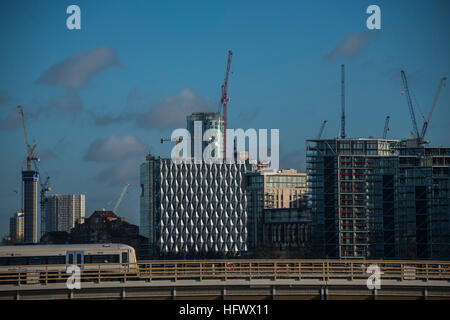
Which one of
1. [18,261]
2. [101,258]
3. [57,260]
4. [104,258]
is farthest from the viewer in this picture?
[104,258]

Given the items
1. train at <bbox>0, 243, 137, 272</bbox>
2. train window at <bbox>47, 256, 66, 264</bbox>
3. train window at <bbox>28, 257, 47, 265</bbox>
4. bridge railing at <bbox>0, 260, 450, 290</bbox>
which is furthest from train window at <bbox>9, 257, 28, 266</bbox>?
train window at <bbox>47, 256, 66, 264</bbox>

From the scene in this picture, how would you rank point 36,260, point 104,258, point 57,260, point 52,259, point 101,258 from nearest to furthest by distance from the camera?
point 36,260, point 52,259, point 57,260, point 101,258, point 104,258

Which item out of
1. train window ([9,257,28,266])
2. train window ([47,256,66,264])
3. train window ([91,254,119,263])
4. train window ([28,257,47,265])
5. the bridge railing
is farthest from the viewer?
train window ([91,254,119,263])

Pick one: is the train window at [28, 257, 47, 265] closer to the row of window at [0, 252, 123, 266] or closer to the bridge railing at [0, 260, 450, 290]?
the row of window at [0, 252, 123, 266]

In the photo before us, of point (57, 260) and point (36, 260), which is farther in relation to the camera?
point (57, 260)

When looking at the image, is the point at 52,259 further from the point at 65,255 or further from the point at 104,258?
the point at 104,258

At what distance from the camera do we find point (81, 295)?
70.3 m

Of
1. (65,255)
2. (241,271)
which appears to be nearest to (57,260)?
(65,255)

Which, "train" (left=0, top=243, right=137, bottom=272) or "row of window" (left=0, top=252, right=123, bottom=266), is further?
"train" (left=0, top=243, right=137, bottom=272)

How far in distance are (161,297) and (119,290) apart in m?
3.55

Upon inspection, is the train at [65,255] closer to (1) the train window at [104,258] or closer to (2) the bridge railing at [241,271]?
(1) the train window at [104,258]

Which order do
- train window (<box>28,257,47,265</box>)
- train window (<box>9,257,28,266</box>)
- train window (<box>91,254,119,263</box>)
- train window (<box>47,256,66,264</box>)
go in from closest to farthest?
1. train window (<box>9,257,28,266</box>)
2. train window (<box>28,257,47,265</box>)
3. train window (<box>47,256,66,264</box>)
4. train window (<box>91,254,119,263</box>)
